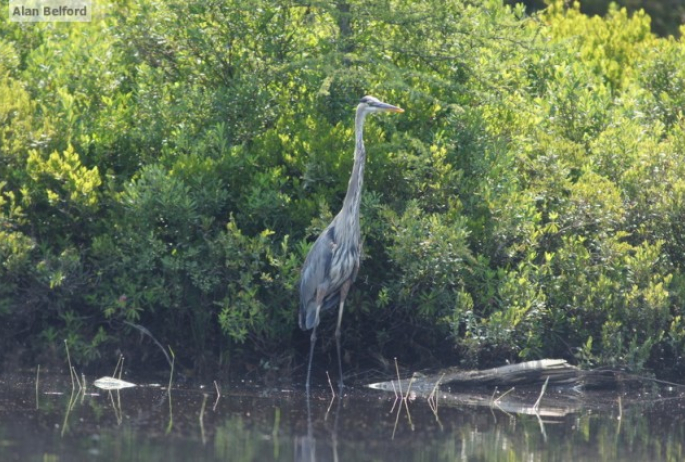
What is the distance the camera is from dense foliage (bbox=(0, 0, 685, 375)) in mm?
9320

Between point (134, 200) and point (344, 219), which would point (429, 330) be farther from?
point (134, 200)

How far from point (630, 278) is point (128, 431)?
4.47m

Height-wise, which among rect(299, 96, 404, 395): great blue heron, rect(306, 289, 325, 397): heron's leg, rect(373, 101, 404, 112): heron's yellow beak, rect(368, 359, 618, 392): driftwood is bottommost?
rect(368, 359, 618, 392): driftwood

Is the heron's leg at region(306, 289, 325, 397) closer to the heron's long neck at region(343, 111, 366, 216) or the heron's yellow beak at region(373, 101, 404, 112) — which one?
the heron's long neck at region(343, 111, 366, 216)

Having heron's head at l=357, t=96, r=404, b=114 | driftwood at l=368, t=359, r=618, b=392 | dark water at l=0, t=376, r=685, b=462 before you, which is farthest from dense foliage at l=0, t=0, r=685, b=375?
dark water at l=0, t=376, r=685, b=462

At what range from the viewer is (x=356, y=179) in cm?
912

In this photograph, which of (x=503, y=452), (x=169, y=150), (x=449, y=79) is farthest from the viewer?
(x=449, y=79)

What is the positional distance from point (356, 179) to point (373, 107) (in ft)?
2.02

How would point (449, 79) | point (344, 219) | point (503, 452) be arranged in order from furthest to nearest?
point (449, 79) < point (344, 219) < point (503, 452)

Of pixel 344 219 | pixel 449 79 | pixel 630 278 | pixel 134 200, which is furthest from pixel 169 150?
Result: pixel 630 278

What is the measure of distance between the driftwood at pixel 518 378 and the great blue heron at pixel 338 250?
0.92 meters

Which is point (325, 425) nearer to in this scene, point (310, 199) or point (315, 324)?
point (315, 324)

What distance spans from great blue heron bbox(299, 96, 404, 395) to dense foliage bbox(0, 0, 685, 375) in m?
0.20

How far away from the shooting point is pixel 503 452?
716cm
